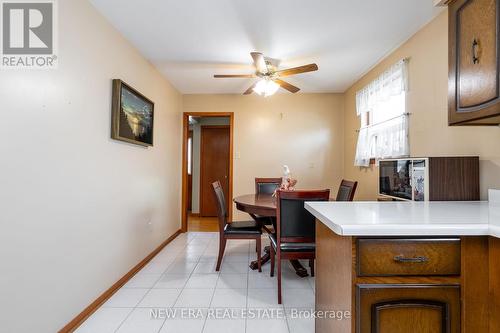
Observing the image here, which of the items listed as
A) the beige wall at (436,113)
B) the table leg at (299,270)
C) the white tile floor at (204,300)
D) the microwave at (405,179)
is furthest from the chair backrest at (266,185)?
the beige wall at (436,113)

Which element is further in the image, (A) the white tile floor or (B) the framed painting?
(B) the framed painting

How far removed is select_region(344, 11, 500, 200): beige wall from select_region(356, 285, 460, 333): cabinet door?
3.46 feet

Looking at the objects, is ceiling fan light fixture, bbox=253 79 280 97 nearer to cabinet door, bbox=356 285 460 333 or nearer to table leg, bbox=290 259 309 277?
table leg, bbox=290 259 309 277

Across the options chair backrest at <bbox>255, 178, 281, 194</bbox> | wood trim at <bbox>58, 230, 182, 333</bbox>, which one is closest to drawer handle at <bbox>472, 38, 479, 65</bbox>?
chair backrest at <bbox>255, 178, 281, 194</bbox>

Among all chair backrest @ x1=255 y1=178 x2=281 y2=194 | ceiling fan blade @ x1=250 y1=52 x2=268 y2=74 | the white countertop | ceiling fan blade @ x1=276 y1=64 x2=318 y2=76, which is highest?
ceiling fan blade @ x1=250 y1=52 x2=268 y2=74

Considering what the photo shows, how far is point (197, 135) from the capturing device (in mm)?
5492

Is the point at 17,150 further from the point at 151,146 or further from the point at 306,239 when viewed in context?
the point at 306,239

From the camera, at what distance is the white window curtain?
95.6 inches

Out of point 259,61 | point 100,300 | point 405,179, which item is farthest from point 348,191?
point 100,300

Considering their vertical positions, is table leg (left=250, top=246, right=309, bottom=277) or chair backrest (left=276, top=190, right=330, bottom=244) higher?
chair backrest (left=276, top=190, right=330, bottom=244)

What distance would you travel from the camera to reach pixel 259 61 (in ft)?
7.80

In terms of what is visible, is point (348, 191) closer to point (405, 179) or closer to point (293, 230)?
point (405, 179)

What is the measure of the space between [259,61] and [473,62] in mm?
1636

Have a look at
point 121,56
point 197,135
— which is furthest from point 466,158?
point 197,135
